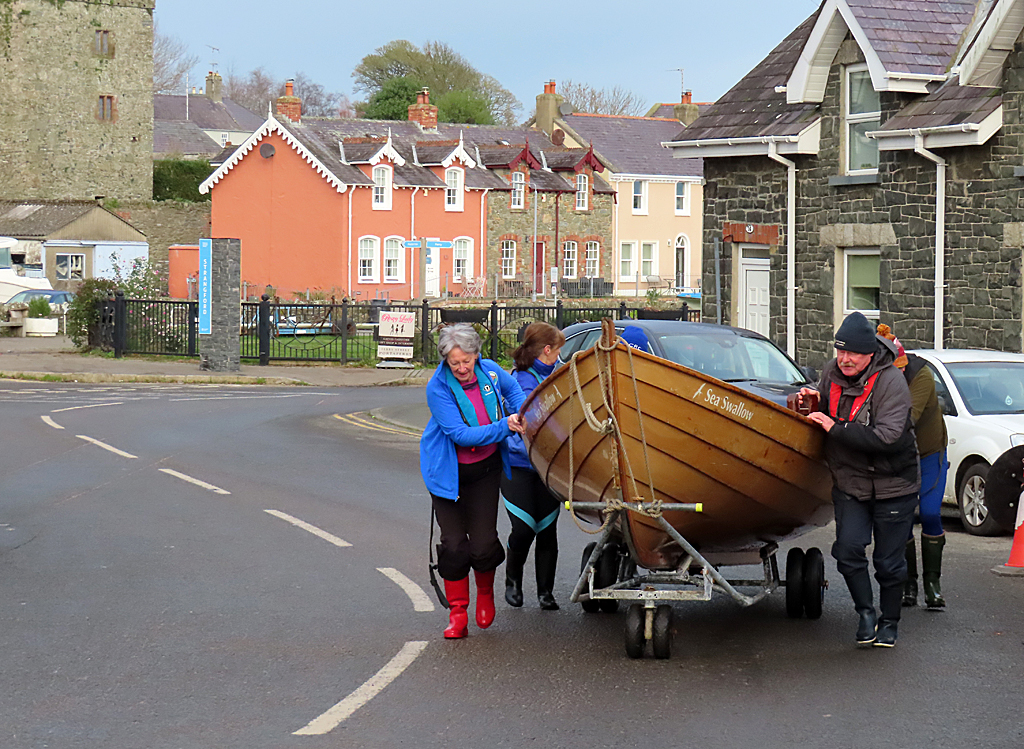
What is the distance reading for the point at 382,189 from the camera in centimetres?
6022

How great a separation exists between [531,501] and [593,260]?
2395 inches

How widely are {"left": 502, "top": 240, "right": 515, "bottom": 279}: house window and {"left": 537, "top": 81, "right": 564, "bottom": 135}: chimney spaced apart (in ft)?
37.9

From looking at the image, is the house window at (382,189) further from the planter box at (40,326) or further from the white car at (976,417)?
the white car at (976,417)

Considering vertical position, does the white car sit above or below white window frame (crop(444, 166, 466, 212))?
below

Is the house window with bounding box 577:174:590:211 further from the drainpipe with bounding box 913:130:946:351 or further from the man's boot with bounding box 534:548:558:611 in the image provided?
the man's boot with bounding box 534:548:558:611

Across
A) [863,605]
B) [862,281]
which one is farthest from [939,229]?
[863,605]

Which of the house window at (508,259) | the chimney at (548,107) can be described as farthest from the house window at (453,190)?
the chimney at (548,107)

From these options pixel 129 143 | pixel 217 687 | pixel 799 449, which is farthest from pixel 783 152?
pixel 129 143

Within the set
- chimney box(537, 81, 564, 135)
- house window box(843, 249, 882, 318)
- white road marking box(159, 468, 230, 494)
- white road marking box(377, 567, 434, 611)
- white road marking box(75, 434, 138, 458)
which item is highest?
chimney box(537, 81, 564, 135)

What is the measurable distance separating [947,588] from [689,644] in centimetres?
259

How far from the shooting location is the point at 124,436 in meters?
19.4

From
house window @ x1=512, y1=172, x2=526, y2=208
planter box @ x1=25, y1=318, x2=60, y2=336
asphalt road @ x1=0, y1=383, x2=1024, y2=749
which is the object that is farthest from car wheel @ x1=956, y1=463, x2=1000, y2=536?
house window @ x1=512, y1=172, x2=526, y2=208

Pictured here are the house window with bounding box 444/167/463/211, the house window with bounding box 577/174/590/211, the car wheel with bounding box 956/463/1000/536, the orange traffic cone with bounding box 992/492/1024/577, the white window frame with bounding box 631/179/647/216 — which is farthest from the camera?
the white window frame with bounding box 631/179/647/216

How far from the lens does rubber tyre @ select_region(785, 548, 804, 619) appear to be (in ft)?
28.3
